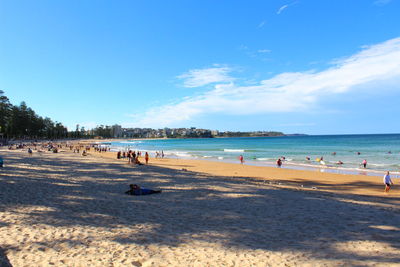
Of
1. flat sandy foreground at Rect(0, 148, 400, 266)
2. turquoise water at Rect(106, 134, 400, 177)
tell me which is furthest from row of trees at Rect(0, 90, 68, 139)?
flat sandy foreground at Rect(0, 148, 400, 266)

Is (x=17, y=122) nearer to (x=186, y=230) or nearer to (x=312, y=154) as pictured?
(x=312, y=154)

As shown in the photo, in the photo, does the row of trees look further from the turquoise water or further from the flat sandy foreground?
the flat sandy foreground

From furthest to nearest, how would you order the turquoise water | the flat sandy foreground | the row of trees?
the row of trees → the turquoise water → the flat sandy foreground

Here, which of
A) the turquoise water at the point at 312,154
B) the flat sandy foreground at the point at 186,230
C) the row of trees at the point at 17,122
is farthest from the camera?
the row of trees at the point at 17,122

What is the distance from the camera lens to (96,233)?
6.02 metres

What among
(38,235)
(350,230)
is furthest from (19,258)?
(350,230)

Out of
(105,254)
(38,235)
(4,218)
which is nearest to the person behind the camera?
(105,254)

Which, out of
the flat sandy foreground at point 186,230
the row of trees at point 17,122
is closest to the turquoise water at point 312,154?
the flat sandy foreground at point 186,230

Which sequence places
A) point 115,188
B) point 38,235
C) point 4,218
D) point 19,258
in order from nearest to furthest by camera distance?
point 19,258 → point 38,235 → point 4,218 → point 115,188

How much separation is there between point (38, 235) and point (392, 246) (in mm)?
8092

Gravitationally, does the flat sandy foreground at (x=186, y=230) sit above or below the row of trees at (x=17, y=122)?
below

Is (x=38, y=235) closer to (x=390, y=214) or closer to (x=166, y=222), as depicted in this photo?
(x=166, y=222)

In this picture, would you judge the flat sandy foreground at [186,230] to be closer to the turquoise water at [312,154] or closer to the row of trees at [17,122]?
the turquoise water at [312,154]

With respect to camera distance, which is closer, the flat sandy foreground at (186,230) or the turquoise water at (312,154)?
the flat sandy foreground at (186,230)
